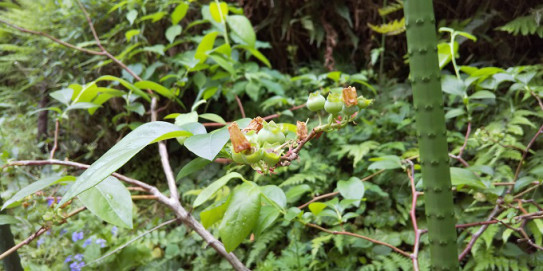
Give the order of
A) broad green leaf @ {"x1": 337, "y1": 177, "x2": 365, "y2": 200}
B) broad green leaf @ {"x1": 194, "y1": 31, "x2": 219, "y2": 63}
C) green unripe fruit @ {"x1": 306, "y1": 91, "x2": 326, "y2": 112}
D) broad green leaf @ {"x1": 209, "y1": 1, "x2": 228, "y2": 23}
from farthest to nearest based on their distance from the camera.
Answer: broad green leaf @ {"x1": 209, "y1": 1, "x2": 228, "y2": 23} < broad green leaf @ {"x1": 194, "y1": 31, "x2": 219, "y2": 63} < broad green leaf @ {"x1": 337, "y1": 177, "x2": 365, "y2": 200} < green unripe fruit @ {"x1": 306, "y1": 91, "x2": 326, "y2": 112}

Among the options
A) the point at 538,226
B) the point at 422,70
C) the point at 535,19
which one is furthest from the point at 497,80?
the point at 422,70

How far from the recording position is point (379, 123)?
50.7 inches

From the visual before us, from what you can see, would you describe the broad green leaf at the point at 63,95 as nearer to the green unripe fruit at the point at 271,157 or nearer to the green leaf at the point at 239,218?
the green leaf at the point at 239,218

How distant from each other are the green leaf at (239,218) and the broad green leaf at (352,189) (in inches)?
9.1

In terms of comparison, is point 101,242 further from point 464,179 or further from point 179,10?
point 464,179

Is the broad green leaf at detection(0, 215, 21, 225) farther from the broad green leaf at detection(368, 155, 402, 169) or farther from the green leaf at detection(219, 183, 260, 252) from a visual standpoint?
the broad green leaf at detection(368, 155, 402, 169)

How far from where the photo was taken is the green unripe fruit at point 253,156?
0.34m

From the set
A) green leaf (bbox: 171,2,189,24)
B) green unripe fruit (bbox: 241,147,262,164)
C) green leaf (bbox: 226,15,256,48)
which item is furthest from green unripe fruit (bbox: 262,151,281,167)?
green leaf (bbox: 171,2,189,24)

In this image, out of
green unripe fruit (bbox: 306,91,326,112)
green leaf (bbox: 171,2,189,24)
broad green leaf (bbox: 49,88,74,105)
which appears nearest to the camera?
green unripe fruit (bbox: 306,91,326,112)

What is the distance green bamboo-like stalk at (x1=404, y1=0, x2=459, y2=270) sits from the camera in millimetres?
396

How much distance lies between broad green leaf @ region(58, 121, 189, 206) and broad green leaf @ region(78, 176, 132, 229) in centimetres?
13

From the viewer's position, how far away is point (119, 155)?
318mm

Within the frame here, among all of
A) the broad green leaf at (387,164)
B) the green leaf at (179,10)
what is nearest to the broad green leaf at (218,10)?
the green leaf at (179,10)

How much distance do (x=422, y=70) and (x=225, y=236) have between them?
314mm
